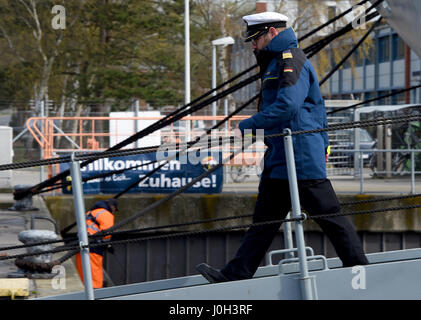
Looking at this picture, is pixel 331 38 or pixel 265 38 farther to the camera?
pixel 331 38

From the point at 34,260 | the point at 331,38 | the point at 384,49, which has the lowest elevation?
the point at 34,260

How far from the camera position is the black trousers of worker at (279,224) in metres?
4.39

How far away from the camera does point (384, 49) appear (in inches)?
1877

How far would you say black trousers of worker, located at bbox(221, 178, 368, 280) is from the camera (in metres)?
4.39

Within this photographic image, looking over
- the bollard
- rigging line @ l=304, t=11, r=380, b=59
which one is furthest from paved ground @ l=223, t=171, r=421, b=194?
rigging line @ l=304, t=11, r=380, b=59

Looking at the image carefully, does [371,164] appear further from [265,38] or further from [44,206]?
[265,38]

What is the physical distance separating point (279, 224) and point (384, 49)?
148 feet

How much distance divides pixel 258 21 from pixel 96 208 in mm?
4646

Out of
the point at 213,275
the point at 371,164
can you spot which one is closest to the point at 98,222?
the point at 213,275

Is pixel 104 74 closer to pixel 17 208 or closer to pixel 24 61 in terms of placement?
pixel 24 61

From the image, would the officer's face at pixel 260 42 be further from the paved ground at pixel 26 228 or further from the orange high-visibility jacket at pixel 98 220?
the orange high-visibility jacket at pixel 98 220

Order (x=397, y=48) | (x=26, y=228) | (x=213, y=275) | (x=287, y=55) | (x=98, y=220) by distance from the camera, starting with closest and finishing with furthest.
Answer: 1. (x=287, y=55)
2. (x=213, y=275)
3. (x=98, y=220)
4. (x=26, y=228)
5. (x=397, y=48)

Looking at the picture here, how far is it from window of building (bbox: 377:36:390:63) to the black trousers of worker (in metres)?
43.9

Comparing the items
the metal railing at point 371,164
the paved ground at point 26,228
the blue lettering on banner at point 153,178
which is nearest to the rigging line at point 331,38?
the paved ground at point 26,228
